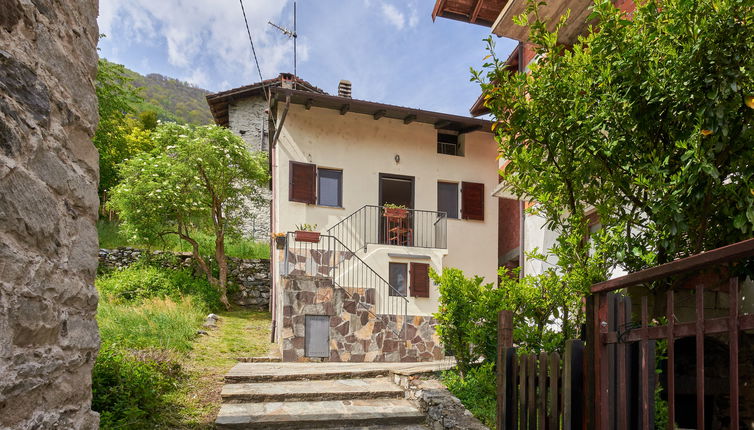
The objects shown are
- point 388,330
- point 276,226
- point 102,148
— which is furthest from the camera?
point 102,148

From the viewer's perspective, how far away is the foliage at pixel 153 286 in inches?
500

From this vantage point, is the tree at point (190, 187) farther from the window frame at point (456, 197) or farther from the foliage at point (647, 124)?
the foliage at point (647, 124)

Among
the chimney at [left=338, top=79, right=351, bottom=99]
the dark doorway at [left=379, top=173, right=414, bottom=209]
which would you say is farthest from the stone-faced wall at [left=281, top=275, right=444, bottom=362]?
the chimney at [left=338, top=79, right=351, bottom=99]

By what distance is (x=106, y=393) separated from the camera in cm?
475

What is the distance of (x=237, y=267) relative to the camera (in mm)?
16609

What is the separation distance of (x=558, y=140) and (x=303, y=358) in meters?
7.66

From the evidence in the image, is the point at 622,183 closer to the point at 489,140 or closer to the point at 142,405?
the point at 142,405

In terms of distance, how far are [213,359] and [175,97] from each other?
70317 mm

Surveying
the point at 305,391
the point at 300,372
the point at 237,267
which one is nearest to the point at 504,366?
the point at 305,391

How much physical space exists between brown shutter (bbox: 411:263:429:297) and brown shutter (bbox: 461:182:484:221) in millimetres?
2326

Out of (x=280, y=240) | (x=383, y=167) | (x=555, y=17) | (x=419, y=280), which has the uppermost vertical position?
(x=555, y=17)

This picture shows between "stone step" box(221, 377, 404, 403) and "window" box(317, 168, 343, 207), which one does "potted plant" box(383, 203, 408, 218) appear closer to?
"window" box(317, 168, 343, 207)

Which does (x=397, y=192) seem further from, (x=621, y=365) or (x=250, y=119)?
(x=621, y=365)

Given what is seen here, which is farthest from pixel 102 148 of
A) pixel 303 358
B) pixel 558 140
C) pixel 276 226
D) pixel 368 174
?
pixel 558 140
